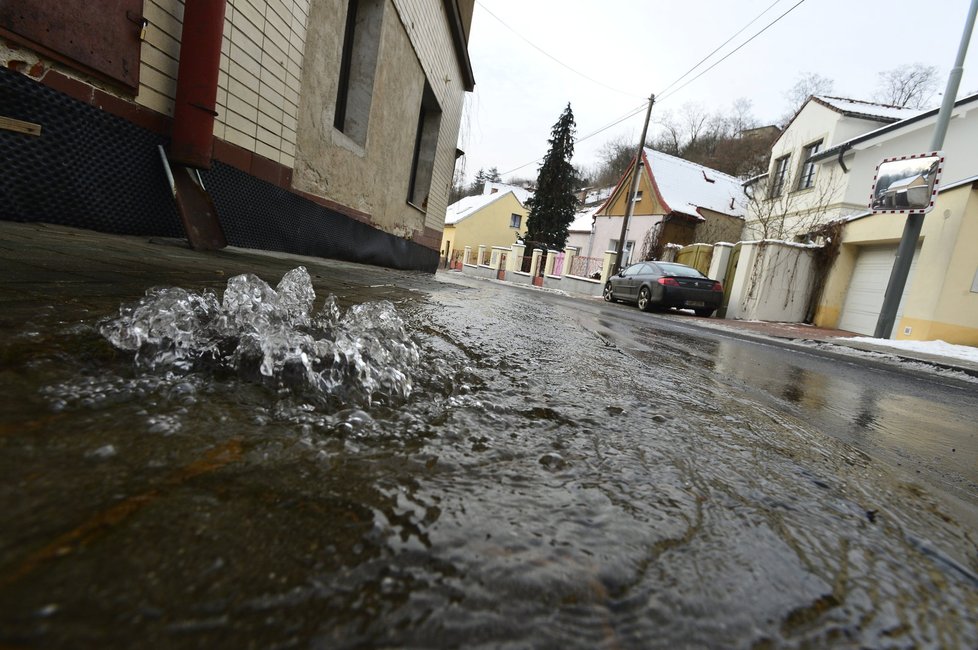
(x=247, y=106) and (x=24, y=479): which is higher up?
(x=247, y=106)

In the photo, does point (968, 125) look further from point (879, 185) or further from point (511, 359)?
point (511, 359)

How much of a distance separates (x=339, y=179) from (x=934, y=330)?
11.2m

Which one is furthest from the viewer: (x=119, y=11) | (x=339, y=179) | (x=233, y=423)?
(x=339, y=179)

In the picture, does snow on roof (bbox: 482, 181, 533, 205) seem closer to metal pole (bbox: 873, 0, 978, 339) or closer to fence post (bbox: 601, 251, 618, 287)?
fence post (bbox: 601, 251, 618, 287)

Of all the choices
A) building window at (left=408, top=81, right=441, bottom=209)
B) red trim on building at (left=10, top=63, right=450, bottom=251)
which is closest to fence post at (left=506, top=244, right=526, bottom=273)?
building window at (left=408, top=81, right=441, bottom=209)

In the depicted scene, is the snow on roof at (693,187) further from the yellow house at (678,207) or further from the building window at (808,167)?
the building window at (808,167)

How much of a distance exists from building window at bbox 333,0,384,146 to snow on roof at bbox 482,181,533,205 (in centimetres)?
3560

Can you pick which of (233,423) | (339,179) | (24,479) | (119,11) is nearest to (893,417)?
(233,423)

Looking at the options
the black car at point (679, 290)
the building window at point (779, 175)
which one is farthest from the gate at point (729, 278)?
the building window at point (779, 175)

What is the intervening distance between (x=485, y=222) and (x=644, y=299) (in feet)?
95.9

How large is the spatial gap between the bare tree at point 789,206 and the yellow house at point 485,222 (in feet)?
69.8

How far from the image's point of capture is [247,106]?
4133 millimetres

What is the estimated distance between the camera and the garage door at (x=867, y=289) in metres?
11.5

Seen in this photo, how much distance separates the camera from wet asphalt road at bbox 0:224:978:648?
505mm
